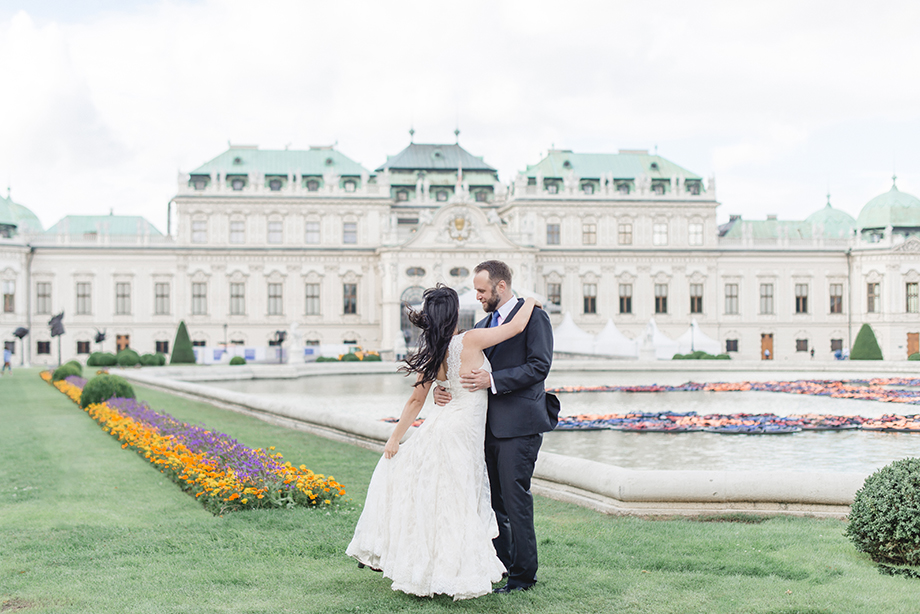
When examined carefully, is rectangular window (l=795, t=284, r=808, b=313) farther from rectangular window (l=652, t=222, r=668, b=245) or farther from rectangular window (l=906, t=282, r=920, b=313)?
rectangular window (l=652, t=222, r=668, b=245)

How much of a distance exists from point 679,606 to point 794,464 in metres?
5.82

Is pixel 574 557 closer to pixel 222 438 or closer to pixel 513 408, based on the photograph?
pixel 513 408

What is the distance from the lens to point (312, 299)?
Result: 5356cm

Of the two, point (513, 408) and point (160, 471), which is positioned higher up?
point (513, 408)

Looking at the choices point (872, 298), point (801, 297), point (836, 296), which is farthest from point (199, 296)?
point (872, 298)

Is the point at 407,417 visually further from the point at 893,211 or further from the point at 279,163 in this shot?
the point at 893,211

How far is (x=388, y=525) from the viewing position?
17.6 feet

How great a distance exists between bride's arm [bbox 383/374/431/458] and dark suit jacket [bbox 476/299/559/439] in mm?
438

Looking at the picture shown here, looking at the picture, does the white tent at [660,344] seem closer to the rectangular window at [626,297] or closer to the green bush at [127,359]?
the rectangular window at [626,297]

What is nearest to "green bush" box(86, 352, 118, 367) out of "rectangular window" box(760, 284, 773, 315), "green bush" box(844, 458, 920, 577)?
"rectangular window" box(760, 284, 773, 315)

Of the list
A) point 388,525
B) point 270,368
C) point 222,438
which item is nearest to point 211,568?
point 388,525

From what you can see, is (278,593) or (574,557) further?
(574,557)

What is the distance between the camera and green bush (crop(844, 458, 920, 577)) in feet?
18.3

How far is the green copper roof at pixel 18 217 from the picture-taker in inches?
2026
